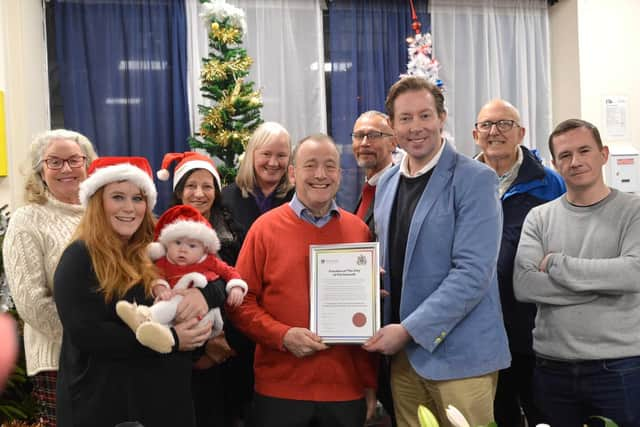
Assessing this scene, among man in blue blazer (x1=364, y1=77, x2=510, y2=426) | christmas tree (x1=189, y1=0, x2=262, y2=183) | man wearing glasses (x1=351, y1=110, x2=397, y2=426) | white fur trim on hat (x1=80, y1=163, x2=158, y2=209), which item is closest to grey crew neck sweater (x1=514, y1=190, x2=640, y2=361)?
man in blue blazer (x1=364, y1=77, x2=510, y2=426)

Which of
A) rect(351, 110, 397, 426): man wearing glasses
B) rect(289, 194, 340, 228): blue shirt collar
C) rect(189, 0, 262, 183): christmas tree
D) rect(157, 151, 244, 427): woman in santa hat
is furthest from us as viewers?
rect(189, 0, 262, 183): christmas tree

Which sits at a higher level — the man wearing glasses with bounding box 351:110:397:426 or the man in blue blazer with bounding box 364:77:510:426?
the man wearing glasses with bounding box 351:110:397:426

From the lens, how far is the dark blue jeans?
2188 mm

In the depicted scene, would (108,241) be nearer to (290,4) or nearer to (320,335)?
Answer: (320,335)

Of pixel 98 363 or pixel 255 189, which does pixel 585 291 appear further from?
pixel 98 363

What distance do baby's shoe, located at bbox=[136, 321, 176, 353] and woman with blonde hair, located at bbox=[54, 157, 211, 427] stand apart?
0.17ft

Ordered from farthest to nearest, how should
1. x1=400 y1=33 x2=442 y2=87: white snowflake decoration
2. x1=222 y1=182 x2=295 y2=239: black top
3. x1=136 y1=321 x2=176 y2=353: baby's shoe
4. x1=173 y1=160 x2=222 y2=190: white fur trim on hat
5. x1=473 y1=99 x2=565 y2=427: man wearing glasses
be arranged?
x1=400 y1=33 x2=442 y2=87: white snowflake decoration
x1=222 y1=182 x2=295 y2=239: black top
x1=173 y1=160 x2=222 y2=190: white fur trim on hat
x1=473 y1=99 x2=565 y2=427: man wearing glasses
x1=136 y1=321 x2=176 y2=353: baby's shoe

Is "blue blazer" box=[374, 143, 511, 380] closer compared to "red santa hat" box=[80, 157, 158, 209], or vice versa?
"red santa hat" box=[80, 157, 158, 209]

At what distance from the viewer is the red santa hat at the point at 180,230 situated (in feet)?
6.84

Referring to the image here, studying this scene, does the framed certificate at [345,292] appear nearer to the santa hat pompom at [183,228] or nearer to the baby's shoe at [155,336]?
the santa hat pompom at [183,228]

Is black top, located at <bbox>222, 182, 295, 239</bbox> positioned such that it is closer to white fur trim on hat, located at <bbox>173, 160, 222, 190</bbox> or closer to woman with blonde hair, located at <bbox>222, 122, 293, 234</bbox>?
woman with blonde hair, located at <bbox>222, 122, 293, 234</bbox>

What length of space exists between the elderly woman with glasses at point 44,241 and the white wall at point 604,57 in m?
4.33

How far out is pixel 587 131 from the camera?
2348 millimetres

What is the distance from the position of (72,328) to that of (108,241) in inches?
11.4
